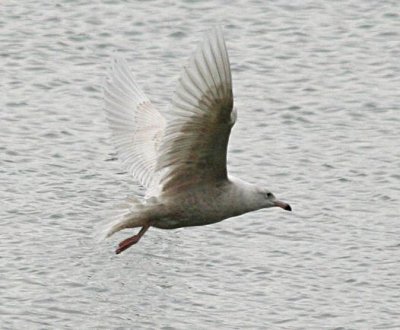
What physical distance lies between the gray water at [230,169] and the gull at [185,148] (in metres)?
1.74

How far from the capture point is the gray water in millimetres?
13555

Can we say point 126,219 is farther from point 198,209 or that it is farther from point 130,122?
point 130,122

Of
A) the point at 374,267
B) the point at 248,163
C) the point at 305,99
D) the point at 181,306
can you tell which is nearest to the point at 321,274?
the point at 374,267

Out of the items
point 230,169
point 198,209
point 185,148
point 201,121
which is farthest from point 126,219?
point 230,169

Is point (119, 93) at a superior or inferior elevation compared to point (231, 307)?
superior

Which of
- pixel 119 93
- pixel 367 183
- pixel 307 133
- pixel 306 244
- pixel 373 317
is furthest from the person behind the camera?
pixel 307 133

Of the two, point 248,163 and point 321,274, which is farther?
point 248,163

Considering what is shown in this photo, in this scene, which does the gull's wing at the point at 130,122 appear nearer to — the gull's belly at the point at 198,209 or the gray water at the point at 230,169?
the gull's belly at the point at 198,209

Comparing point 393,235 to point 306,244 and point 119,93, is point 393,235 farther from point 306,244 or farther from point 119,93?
point 119,93

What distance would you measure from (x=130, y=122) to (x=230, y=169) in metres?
3.72

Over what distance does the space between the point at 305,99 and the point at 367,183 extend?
2.23 metres

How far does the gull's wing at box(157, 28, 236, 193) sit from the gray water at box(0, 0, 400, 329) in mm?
2343

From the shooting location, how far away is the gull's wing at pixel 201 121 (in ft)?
33.0

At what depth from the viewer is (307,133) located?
1698 cm
